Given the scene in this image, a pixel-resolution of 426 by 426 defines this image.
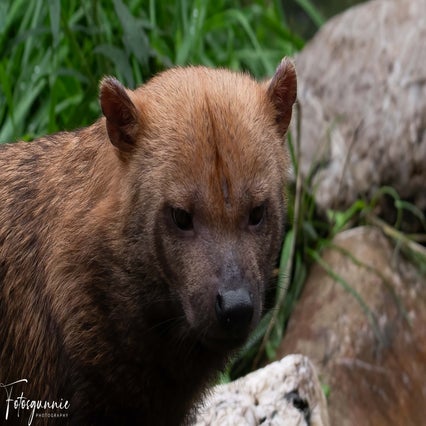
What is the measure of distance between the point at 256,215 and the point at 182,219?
0.29 m

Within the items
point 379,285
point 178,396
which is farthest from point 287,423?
point 379,285

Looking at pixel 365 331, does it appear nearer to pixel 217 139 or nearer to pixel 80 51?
pixel 80 51

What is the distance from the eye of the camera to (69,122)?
7.18 metres

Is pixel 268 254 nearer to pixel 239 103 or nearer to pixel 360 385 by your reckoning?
pixel 239 103

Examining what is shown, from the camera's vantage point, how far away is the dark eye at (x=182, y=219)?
4102 millimetres

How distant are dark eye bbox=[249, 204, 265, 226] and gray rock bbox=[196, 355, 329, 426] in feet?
3.54

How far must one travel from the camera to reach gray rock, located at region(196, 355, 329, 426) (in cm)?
490

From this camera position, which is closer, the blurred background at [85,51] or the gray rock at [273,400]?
the gray rock at [273,400]

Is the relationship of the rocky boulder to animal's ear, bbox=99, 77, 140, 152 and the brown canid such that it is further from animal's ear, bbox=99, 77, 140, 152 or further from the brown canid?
animal's ear, bbox=99, 77, 140, 152

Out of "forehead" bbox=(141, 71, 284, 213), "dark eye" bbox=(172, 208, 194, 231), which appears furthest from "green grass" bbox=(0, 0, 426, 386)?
"dark eye" bbox=(172, 208, 194, 231)

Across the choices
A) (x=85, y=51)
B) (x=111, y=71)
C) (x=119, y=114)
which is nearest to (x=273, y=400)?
(x=119, y=114)

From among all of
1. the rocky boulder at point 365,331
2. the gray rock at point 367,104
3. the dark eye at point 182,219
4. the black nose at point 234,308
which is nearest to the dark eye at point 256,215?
the dark eye at point 182,219

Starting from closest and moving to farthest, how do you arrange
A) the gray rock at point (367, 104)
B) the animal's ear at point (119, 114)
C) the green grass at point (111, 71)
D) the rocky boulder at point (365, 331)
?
the animal's ear at point (119, 114), the rocky boulder at point (365, 331), the green grass at point (111, 71), the gray rock at point (367, 104)
